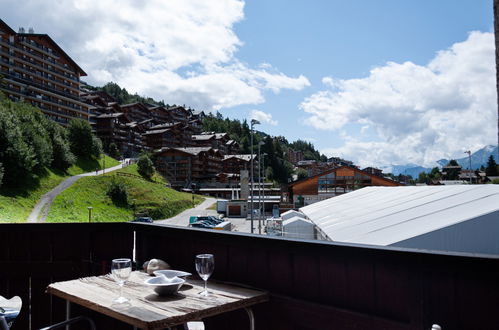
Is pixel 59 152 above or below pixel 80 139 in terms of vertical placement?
below

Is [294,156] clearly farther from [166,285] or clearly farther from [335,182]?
[166,285]

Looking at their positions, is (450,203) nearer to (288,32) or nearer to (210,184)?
(288,32)

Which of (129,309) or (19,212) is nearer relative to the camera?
(129,309)

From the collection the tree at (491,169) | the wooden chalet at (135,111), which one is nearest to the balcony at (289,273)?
the wooden chalet at (135,111)

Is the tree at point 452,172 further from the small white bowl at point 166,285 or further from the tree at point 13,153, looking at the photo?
the small white bowl at point 166,285

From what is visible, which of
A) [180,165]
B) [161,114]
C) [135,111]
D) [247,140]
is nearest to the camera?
[180,165]

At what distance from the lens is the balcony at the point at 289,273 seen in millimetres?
1647

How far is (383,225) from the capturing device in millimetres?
8562

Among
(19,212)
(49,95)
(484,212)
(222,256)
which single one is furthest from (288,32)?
(49,95)

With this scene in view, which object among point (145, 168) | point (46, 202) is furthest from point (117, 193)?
point (145, 168)

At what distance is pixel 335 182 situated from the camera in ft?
146

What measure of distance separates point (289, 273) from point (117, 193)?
142 feet

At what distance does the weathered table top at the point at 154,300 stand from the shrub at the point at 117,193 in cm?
4214

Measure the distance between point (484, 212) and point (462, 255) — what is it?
21.8 ft
